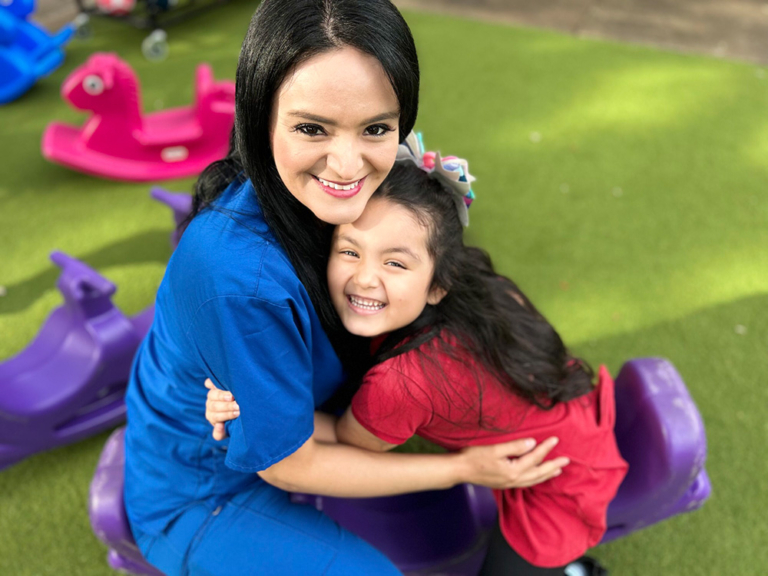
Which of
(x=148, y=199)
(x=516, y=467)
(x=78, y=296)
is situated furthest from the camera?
(x=148, y=199)

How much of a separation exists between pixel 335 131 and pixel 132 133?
2.49 metres

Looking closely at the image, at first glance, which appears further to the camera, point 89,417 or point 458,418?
point 89,417

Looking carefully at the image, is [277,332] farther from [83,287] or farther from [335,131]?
[83,287]

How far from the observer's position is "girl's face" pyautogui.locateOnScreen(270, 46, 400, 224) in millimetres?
921

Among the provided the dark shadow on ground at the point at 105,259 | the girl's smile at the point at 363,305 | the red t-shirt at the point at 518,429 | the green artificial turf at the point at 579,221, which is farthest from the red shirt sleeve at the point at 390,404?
the dark shadow on ground at the point at 105,259

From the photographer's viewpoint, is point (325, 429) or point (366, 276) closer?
point (366, 276)

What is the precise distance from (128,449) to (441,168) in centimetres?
90

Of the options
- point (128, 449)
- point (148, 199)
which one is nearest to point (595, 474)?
point (128, 449)

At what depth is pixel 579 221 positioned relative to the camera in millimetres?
2934

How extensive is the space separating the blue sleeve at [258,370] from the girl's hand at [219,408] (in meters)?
0.04

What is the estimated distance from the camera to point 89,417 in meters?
2.08

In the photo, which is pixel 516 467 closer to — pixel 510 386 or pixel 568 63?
pixel 510 386

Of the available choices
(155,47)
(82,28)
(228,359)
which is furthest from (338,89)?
→ (82,28)

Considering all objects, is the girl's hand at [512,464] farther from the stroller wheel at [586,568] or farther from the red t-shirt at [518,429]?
the stroller wheel at [586,568]
